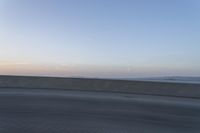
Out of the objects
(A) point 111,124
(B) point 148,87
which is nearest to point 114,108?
(A) point 111,124

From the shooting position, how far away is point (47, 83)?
3388cm

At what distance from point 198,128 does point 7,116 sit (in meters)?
7.06

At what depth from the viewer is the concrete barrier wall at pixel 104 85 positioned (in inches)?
1111

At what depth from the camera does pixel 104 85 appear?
31.8 m

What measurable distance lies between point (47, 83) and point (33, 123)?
20816 millimetres

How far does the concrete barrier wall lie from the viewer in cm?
2822

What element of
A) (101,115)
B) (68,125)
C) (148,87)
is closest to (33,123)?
(68,125)

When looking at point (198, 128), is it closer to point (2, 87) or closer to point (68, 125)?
point (68, 125)

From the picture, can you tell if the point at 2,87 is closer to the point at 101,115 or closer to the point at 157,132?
the point at 101,115

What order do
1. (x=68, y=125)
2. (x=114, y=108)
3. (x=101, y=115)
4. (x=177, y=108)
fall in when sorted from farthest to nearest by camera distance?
(x=177, y=108)
(x=114, y=108)
(x=101, y=115)
(x=68, y=125)

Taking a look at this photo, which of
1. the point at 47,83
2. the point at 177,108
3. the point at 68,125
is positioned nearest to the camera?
the point at 68,125

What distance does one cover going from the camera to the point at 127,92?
31000mm

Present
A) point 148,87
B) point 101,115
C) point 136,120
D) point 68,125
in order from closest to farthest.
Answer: point 68,125, point 136,120, point 101,115, point 148,87

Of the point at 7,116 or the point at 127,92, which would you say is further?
the point at 127,92
